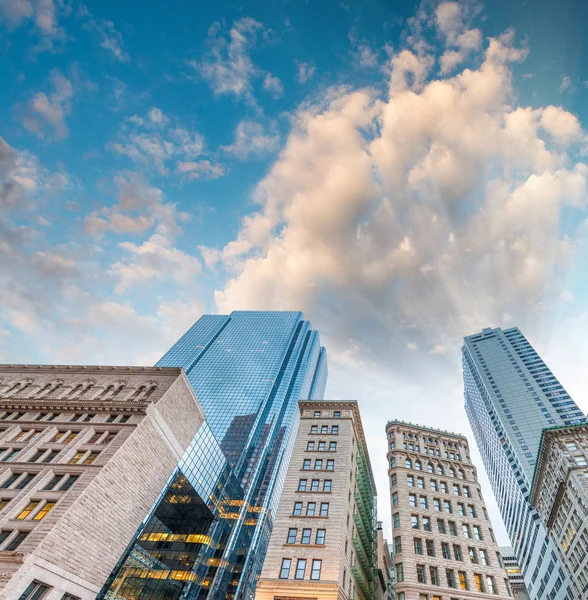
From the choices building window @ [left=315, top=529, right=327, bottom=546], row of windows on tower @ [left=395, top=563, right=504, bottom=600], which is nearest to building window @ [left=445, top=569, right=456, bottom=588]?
row of windows on tower @ [left=395, top=563, right=504, bottom=600]

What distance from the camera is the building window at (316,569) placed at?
43.1m

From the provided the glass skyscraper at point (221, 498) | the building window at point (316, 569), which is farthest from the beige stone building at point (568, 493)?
the glass skyscraper at point (221, 498)

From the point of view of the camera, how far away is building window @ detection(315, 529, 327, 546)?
4631 centimetres

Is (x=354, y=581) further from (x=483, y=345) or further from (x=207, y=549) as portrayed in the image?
(x=483, y=345)

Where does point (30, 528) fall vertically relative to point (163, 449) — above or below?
below

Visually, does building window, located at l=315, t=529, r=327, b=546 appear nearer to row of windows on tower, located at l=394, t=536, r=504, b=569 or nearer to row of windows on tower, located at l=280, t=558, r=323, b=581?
row of windows on tower, located at l=280, t=558, r=323, b=581

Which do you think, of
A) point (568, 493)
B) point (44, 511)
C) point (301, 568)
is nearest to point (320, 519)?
point (301, 568)

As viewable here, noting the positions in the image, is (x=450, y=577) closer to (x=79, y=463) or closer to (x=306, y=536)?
(x=306, y=536)

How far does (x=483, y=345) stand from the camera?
179000mm

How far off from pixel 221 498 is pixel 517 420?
10834cm

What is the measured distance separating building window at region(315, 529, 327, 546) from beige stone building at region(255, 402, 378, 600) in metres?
0.11

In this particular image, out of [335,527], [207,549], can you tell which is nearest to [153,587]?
[207,549]

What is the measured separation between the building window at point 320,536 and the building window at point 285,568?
3.93 meters

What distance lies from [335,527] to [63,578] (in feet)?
100
